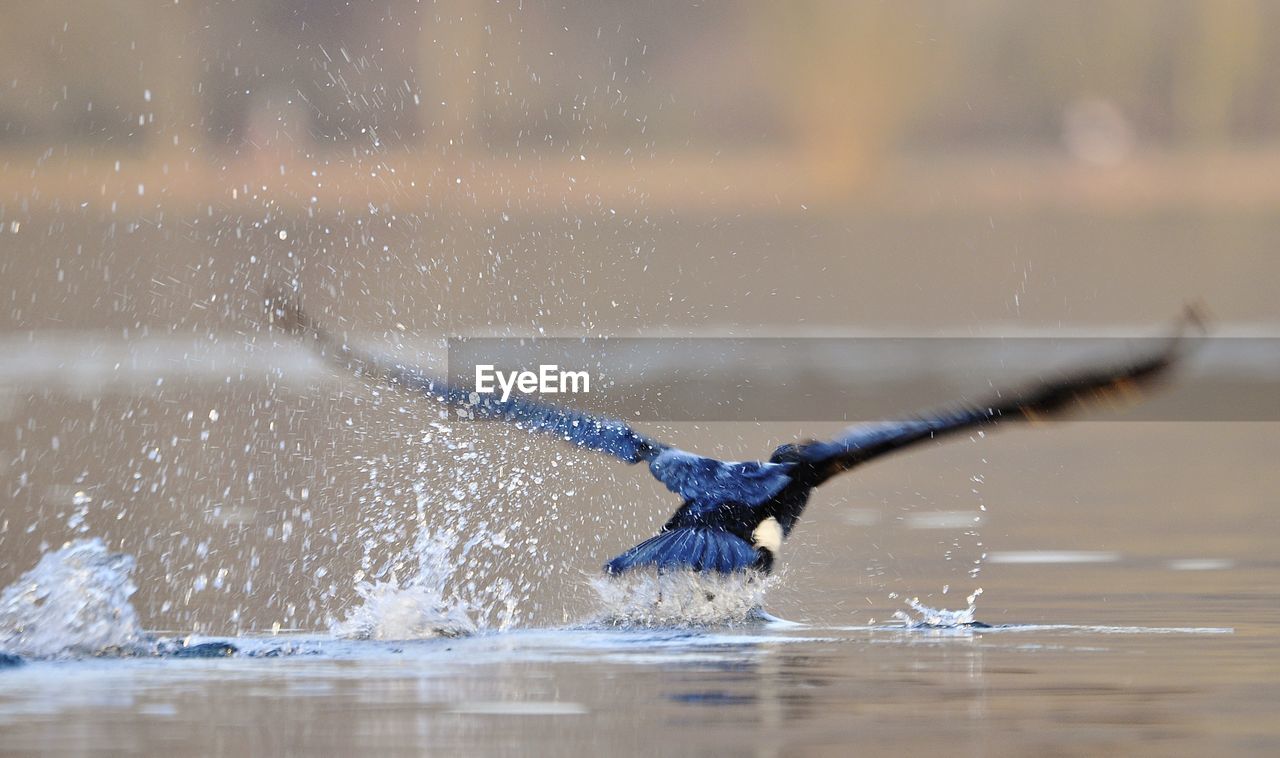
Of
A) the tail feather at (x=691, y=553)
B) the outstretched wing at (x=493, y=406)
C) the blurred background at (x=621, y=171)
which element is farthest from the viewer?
the blurred background at (x=621, y=171)

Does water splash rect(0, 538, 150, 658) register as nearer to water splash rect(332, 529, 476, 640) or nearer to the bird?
water splash rect(332, 529, 476, 640)

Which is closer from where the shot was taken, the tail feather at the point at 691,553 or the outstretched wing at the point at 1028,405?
the tail feather at the point at 691,553

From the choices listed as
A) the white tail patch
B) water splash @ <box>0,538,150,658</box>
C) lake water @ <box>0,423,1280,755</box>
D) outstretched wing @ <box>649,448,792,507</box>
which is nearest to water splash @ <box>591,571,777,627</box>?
lake water @ <box>0,423,1280,755</box>

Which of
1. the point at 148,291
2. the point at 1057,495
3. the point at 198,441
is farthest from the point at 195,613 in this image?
the point at 148,291

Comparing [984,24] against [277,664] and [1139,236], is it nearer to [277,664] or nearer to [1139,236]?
[1139,236]

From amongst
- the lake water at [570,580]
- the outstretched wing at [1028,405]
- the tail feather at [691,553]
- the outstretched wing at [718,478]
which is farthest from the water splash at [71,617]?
the outstretched wing at [1028,405]

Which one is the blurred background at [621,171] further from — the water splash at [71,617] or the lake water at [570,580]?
the water splash at [71,617]

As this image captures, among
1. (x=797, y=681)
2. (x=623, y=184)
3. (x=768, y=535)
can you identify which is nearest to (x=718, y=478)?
(x=768, y=535)

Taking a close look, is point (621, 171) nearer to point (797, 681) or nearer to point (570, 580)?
point (570, 580)
